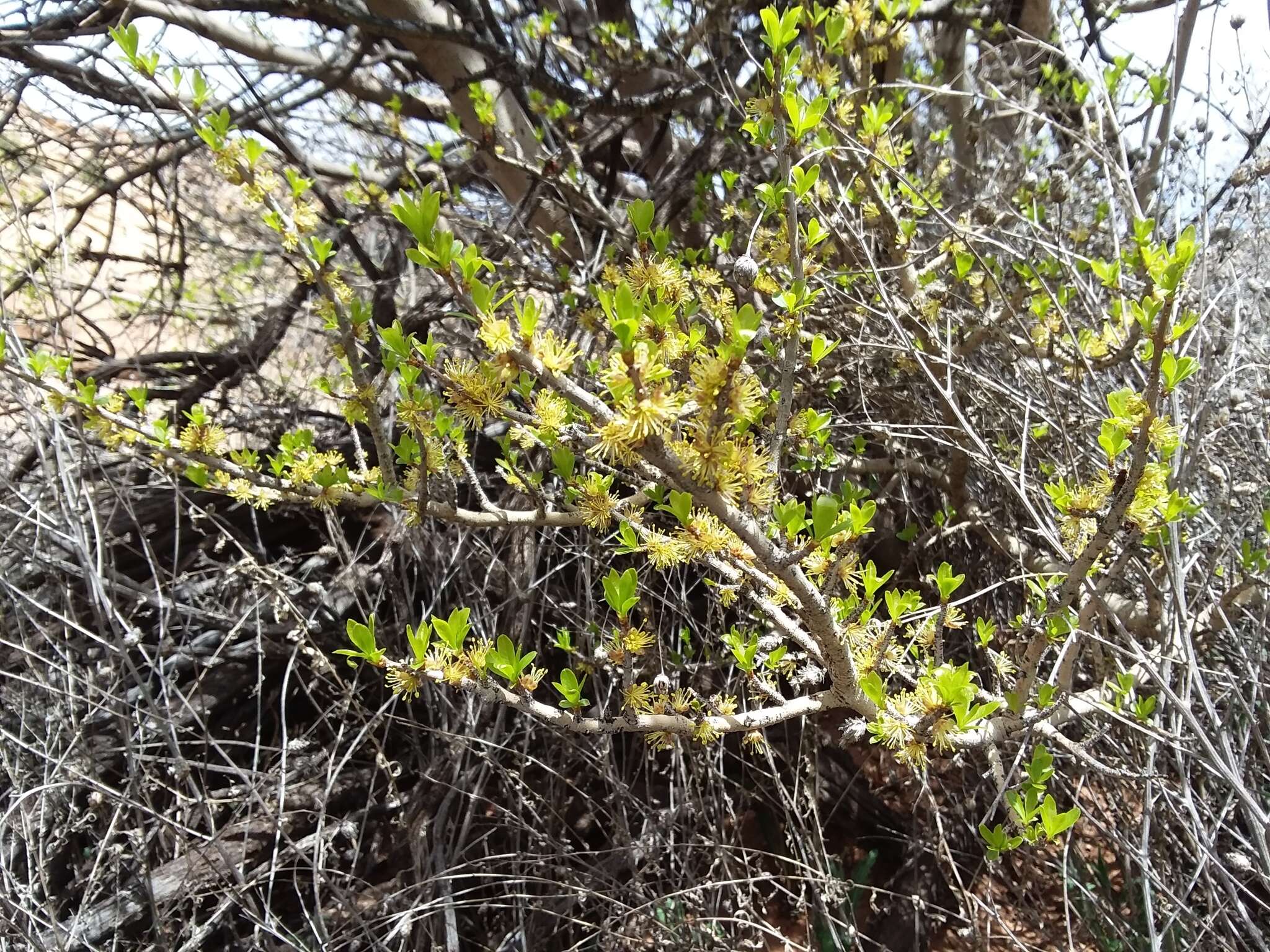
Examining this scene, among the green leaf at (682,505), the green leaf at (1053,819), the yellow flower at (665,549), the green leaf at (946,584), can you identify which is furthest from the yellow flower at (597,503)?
the green leaf at (1053,819)

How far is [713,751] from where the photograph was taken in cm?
238

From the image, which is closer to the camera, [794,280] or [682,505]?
[682,505]

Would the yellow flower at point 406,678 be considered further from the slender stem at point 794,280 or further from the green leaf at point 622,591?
the slender stem at point 794,280

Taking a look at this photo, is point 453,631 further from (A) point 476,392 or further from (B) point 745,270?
(B) point 745,270

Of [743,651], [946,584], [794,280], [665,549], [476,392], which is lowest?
[743,651]

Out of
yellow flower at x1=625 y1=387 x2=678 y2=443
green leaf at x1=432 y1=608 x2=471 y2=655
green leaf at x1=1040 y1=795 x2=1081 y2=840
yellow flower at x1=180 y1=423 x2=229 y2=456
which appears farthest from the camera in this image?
yellow flower at x1=180 y1=423 x2=229 y2=456

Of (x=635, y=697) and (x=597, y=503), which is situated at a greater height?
(x=597, y=503)

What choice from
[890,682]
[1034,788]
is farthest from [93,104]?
[1034,788]

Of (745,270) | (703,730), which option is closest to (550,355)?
(745,270)

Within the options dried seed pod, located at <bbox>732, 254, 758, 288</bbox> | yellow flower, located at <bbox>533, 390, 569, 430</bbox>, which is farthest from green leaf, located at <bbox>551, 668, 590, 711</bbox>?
dried seed pod, located at <bbox>732, 254, 758, 288</bbox>

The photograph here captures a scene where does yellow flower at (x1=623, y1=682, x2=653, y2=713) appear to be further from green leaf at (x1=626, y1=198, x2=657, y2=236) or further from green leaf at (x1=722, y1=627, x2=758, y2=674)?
green leaf at (x1=626, y1=198, x2=657, y2=236)

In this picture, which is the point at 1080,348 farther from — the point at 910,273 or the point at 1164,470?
the point at 910,273

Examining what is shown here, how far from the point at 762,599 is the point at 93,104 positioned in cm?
308

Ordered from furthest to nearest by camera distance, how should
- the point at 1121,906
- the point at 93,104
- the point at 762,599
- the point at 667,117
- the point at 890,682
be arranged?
the point at 667,117, the point at 93,104, the point at 1121,906, the point at 890,682, the point at 762,599
